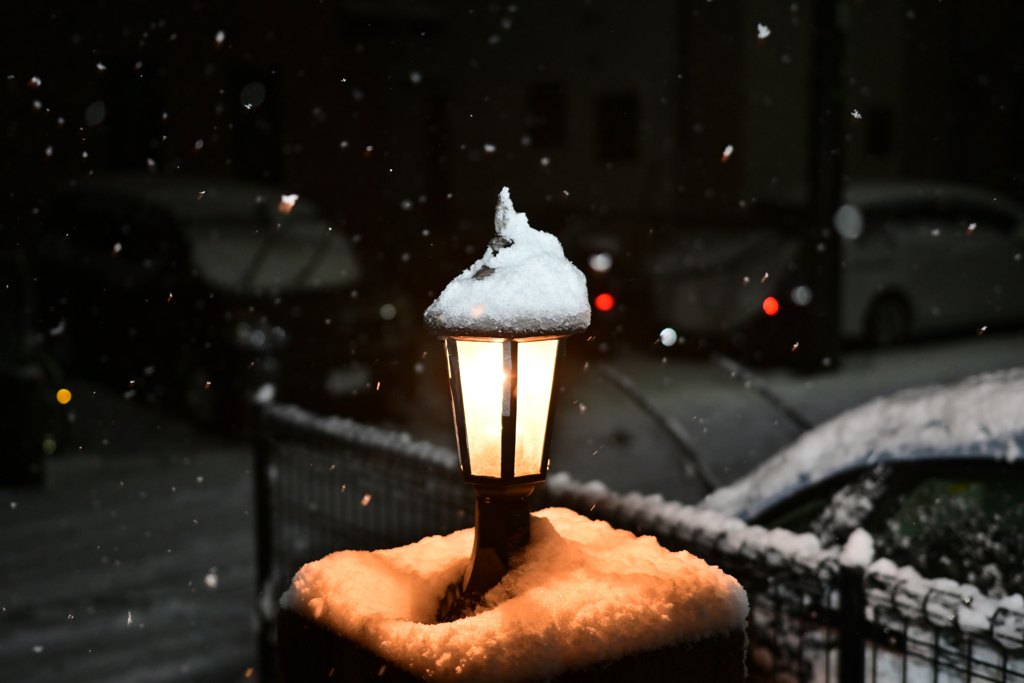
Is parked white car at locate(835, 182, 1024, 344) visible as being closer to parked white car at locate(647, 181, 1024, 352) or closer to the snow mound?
parked white car at locate(647, 181, 1024, 352)

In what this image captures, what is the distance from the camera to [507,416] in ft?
6.23

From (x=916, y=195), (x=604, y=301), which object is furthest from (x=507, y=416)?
(x=916, y=195)

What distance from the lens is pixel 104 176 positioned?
13.5 m

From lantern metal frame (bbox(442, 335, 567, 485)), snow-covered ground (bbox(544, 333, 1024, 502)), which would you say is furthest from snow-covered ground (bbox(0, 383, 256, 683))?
snow-covered ground (bbox(544, 333, 1024, 502))

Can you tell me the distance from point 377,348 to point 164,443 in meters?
2.50

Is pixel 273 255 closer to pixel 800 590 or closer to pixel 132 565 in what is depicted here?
pixel 132 565

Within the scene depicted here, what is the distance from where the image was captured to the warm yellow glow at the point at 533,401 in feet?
6.29

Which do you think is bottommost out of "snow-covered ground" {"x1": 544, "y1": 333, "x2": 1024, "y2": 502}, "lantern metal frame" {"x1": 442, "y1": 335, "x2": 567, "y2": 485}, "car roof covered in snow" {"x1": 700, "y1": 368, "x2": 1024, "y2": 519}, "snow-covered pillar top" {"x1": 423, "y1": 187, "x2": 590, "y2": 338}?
"snow-covered ground" {"x1": 544, "y1": 333, "x2": 1024, "y2": 502}

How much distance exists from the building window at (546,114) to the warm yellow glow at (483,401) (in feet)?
54.2

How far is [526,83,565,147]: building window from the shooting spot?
57.8 feet

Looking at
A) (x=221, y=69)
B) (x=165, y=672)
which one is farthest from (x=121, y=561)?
(x=221, y=69)

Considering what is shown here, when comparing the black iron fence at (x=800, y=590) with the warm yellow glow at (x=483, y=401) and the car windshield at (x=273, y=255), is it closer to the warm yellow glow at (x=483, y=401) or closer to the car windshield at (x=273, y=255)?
the warm yellow glow at (x=483, y=401)

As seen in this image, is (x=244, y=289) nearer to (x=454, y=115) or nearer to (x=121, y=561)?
(x=121, y=561)

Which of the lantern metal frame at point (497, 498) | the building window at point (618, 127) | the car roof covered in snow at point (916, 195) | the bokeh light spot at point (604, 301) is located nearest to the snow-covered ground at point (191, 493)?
the bokeh light spot at point (604, 301)
